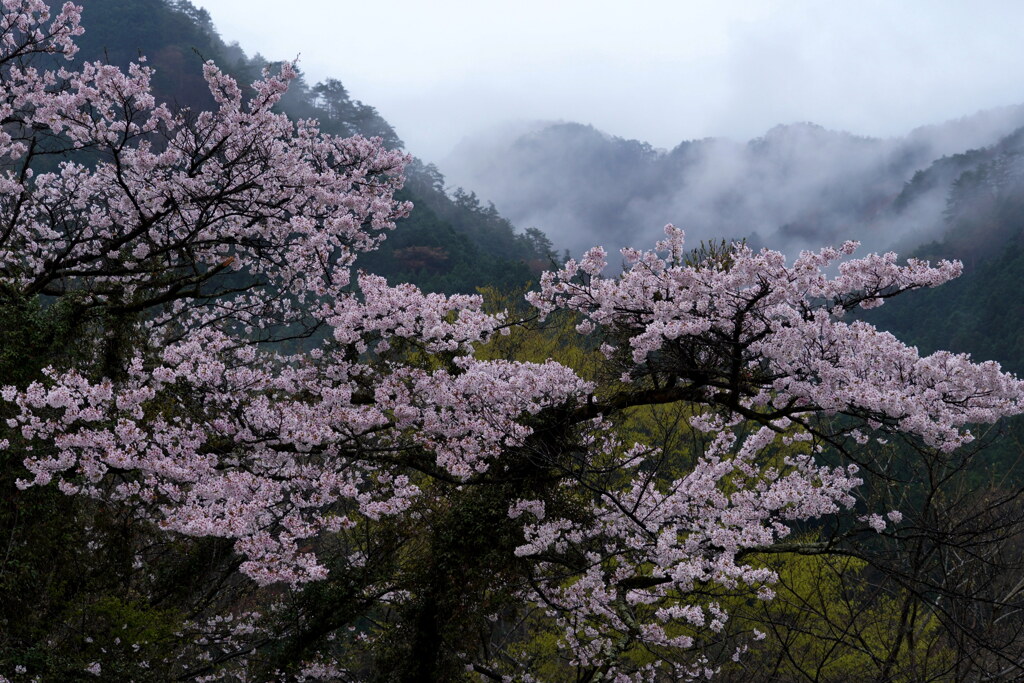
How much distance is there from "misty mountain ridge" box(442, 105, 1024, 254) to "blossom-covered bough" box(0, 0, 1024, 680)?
80304 mm

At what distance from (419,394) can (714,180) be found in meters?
143

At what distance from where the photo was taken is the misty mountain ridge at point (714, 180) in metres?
107

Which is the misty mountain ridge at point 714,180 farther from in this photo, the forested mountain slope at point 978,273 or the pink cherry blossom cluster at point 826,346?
the pink cherry blossom cluster at point 826,346

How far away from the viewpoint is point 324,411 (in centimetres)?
723

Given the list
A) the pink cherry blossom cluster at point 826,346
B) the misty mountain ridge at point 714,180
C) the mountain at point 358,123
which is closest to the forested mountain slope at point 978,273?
the misty mountain ridge at point 714,180

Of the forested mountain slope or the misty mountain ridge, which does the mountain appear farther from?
the misty mountain ridge

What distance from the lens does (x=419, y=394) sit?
7555 mm

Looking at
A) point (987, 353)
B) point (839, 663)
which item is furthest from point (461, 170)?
point (839, 663)

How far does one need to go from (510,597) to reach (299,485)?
3.05m

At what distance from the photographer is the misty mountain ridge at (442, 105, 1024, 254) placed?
10706cm

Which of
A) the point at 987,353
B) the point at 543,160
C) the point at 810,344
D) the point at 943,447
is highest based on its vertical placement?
the point at 543,160

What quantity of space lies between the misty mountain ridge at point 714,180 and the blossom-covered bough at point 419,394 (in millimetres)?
80304

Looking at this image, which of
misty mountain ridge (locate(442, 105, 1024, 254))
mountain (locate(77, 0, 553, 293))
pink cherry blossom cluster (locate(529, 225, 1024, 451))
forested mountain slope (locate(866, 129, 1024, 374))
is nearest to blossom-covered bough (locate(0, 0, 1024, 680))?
pink cherry blossom cluster (locate(529, 225, 1024, 451))

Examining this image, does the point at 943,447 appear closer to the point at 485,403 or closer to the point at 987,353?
the point at 485,403
